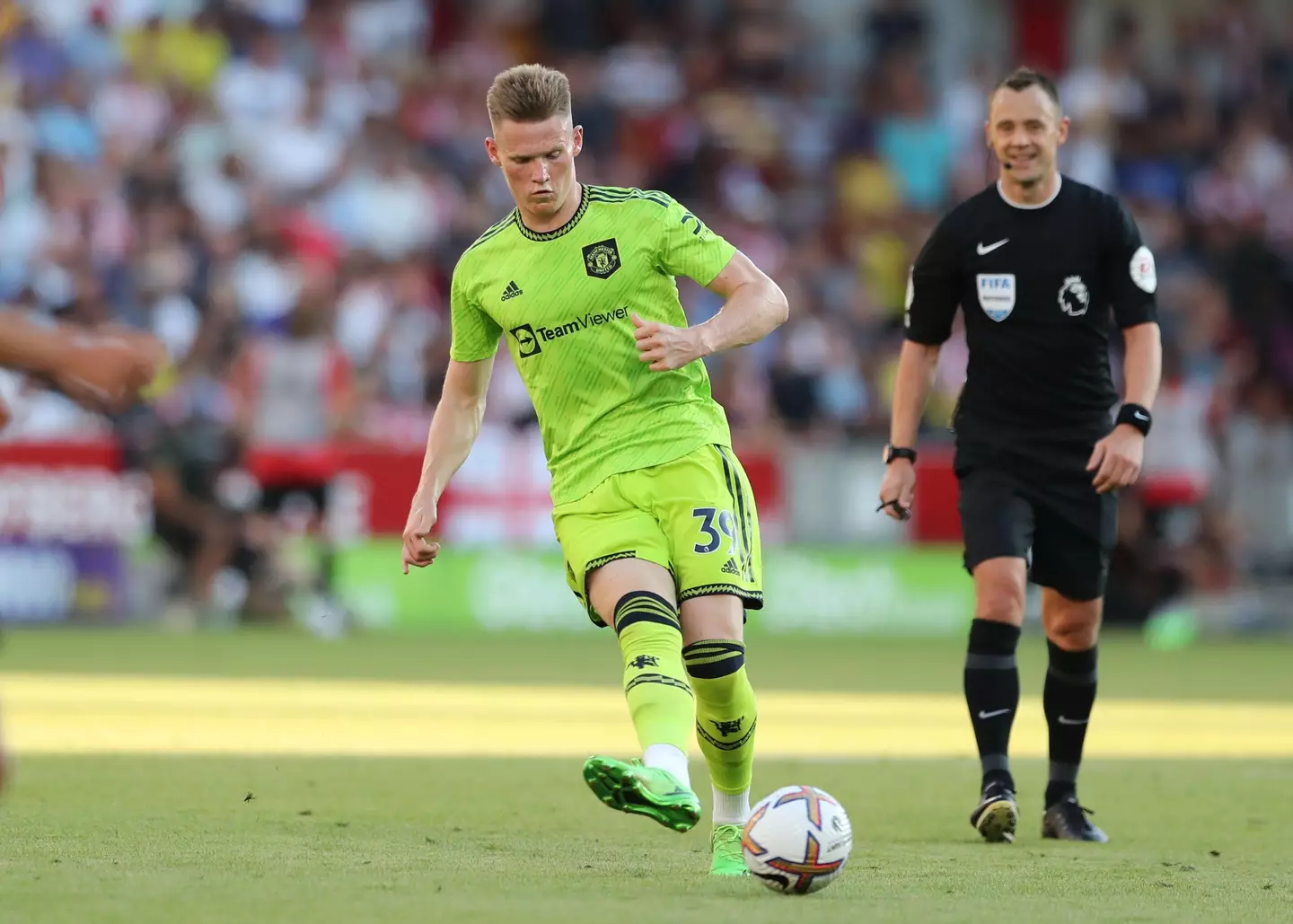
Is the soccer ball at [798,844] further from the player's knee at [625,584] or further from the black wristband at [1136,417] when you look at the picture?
the black wristband at [1136,417]

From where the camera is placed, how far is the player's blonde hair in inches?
260

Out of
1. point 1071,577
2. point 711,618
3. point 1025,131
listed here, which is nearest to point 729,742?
point 711,618

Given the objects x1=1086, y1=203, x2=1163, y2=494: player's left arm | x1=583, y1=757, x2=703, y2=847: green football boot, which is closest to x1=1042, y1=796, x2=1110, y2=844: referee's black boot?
x1=1086, y1=203, x2=1163, y2=494: player's left arm

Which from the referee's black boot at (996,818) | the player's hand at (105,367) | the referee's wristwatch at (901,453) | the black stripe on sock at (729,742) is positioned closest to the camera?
the player's hand at (105,367)

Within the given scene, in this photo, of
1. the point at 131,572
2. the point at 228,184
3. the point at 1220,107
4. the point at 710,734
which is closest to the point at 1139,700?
the point at 710,734

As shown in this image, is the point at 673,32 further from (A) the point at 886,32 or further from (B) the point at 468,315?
(B) the point at 468,315

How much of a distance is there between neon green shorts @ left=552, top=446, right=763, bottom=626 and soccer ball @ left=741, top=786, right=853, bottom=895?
796mm

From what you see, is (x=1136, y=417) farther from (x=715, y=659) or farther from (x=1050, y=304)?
(x=715, y=659)

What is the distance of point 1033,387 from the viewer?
331 inches

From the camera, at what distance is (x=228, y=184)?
2192cm

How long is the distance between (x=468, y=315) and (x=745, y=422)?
13042mm

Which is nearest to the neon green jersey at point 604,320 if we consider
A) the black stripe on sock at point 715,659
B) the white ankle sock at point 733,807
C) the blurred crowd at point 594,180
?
the black stripe on sock at point 715,659

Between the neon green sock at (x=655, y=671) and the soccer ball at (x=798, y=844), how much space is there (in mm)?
324

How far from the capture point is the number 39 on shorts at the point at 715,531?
21.9ft
